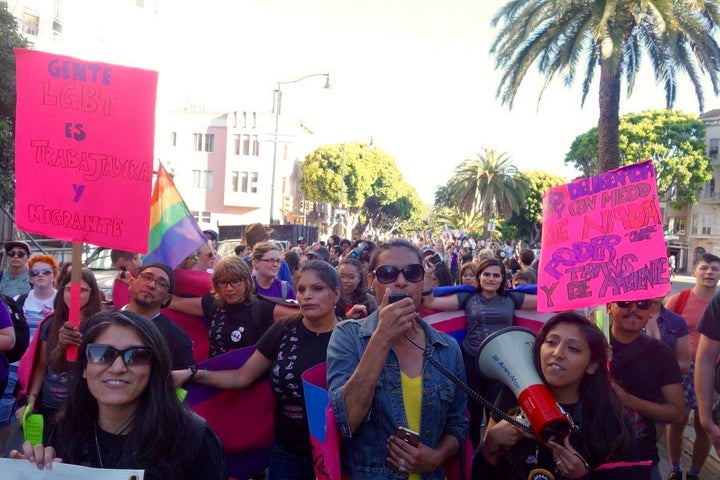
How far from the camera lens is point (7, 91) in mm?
16406

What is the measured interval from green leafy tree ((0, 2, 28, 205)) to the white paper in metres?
15.6

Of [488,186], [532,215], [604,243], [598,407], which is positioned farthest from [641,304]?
[532,215]

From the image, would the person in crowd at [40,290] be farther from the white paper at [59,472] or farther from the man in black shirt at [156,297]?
the white paper at [59,472]

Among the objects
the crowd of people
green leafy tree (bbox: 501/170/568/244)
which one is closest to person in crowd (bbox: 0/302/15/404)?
the crowd of people

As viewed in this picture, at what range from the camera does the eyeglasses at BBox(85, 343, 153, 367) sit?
2.34 m

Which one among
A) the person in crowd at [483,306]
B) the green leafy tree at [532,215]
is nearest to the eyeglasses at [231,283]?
the person in crowd at [483,306]

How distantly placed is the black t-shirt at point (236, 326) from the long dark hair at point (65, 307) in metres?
0.77

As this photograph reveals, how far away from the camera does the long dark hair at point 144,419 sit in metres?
2.25

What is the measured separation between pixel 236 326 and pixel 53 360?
47.6 inches

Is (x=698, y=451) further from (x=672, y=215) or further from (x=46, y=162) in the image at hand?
(x=672, y=215)

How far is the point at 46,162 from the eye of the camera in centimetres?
362

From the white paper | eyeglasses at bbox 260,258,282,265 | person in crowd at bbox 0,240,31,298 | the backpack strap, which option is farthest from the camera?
person in crowd at bbox 0,240,31,298

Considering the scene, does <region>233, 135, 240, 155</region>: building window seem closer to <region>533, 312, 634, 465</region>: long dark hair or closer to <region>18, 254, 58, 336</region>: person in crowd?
<region>18, 254, 58, 336</region>: person in crowd

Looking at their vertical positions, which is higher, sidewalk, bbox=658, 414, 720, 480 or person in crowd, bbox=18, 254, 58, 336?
person in crowd, bbox=18, 254, 58, 336
